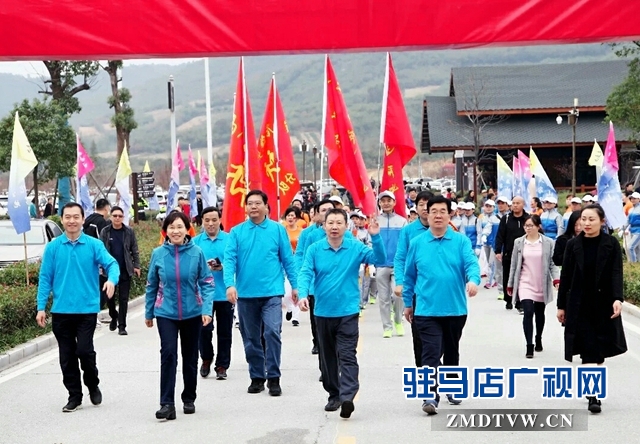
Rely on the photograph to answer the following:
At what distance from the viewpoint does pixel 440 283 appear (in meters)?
8.53

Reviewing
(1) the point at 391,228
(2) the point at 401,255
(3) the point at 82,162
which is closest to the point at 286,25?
(2) the point at 401,255

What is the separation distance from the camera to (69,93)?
4056 cm

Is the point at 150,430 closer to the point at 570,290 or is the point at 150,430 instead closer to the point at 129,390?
the point at 129,390

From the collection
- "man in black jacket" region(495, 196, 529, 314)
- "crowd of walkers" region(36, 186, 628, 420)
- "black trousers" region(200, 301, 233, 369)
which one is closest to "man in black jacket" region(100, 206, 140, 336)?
"black trousers" region(200, 301, 233, 369)

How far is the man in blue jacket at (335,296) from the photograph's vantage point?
338 inches

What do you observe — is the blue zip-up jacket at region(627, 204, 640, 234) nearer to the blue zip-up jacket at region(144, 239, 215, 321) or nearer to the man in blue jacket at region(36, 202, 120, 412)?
the blue zip-up jacket at region(144, 239, 215, 321)

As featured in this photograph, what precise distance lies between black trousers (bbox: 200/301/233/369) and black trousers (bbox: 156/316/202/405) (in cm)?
163

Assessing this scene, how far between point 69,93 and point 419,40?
35487 mm

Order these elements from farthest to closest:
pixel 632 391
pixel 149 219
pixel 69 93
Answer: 1. pixel 149 219
2. pixel 69 93
3. pixel 632 391

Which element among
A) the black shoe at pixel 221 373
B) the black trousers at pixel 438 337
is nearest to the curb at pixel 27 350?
the black shoe at pixel 221 373

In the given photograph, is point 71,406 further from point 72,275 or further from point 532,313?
point 532,313

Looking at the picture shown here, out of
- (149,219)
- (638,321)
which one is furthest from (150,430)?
(149,219)

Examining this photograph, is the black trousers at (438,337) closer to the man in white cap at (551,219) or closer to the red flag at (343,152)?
the red flag at (343,152)

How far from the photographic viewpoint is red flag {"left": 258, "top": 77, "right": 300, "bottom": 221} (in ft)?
49.0
